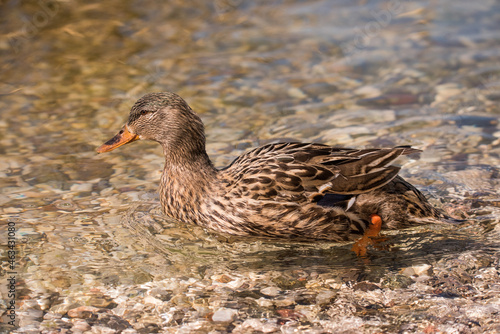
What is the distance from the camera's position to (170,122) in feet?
21.1

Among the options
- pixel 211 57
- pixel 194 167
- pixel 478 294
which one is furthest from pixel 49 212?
pixel 211 57

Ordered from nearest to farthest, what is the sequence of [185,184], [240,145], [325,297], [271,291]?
[325,297], [271,291], [185,184], [240,145]

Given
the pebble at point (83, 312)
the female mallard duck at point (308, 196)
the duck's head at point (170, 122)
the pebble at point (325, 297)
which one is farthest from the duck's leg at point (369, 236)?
the pebble at point (83, 312)

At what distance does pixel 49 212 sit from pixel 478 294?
13.9ft

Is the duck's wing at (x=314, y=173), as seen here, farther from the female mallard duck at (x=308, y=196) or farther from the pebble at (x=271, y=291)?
the pebble at (x=271, y=291)

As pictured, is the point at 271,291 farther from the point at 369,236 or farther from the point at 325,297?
the point at 369,236

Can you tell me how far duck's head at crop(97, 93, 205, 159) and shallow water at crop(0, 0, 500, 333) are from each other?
31.3 inches

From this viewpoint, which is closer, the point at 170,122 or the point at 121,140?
the point at 170,122

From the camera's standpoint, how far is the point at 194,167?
20.9ft

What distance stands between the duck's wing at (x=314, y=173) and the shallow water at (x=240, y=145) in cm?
58

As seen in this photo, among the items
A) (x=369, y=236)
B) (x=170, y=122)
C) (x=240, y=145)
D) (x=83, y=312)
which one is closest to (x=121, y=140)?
(x=170, y=122)

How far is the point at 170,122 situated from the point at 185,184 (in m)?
0.66

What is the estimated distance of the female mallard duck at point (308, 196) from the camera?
19.1 ft

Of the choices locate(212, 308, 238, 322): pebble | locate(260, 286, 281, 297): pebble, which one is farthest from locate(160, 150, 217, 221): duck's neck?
locate(212, 308, 238, 322): pebble
